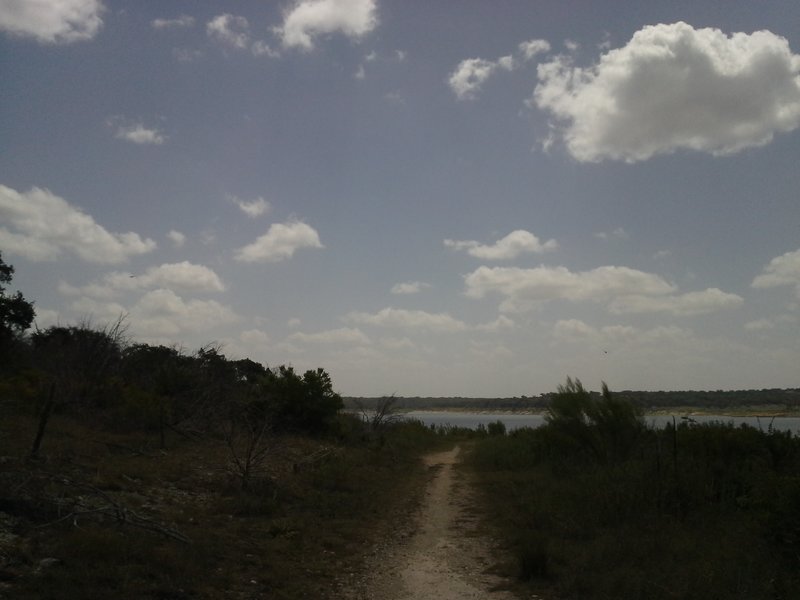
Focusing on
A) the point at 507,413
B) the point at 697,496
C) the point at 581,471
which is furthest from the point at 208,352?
the point at 507,413

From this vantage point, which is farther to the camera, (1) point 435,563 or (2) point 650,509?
(2) point 650,509

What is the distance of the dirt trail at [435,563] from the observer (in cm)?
743

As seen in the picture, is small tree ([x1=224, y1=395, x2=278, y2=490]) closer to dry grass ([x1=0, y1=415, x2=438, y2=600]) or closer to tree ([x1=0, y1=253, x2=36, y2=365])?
dry grass ([x1=0, y1=415, x2=438, y2=600])

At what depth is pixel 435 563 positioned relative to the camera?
884 cm

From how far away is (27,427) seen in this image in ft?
43.8

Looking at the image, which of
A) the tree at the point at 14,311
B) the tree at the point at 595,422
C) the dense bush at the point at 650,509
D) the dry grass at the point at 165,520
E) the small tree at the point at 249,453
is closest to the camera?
the dry grass at the point at 165,520

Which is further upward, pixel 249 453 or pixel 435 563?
pixel 249 453

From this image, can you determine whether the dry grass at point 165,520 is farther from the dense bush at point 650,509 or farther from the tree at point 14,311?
the tree at point 14,311

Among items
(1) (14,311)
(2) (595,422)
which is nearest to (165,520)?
(2) (595,422)

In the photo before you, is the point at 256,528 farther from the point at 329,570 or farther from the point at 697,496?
the point at 697,496

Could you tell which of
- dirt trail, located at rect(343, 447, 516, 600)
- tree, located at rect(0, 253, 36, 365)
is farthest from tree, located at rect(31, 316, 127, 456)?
dirt trail, located at rect(343, 447, 516, 600)

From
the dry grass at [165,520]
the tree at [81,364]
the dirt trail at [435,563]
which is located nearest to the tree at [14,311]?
the tree at [81,364]

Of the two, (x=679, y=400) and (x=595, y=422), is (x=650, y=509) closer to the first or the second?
(x=595, y=422)

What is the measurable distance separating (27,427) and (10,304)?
14.4 m
